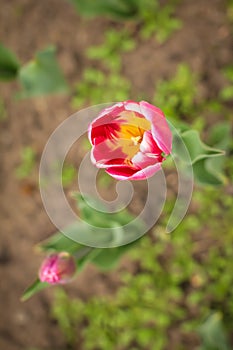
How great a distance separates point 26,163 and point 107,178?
1.17 ft

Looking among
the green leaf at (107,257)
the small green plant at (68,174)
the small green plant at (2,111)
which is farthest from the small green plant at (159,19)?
the green leaf at (107,257)

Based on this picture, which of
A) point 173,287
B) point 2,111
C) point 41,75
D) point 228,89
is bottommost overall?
point 173,287

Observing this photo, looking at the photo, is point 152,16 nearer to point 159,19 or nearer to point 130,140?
point 159,19

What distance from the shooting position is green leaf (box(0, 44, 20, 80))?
5.11 feet

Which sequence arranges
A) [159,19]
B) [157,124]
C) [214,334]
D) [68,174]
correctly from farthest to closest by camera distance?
[68,174]
[159,19]
[214,334]
[157,124]

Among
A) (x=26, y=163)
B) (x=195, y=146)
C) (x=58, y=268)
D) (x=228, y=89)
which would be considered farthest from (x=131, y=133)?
(x=26, y=163)

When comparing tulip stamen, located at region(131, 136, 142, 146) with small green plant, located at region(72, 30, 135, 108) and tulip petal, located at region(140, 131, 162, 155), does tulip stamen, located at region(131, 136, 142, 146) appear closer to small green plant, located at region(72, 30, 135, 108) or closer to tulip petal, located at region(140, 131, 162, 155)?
tulip petal, located at region(140, 131, 162, 155)

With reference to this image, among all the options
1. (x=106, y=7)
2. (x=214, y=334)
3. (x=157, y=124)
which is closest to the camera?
(x=157, y=124)

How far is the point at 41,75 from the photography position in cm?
159

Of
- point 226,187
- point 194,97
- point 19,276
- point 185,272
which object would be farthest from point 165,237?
point 19,276

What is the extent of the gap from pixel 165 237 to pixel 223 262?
0.64ft

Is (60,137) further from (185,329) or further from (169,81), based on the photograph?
(185,329)

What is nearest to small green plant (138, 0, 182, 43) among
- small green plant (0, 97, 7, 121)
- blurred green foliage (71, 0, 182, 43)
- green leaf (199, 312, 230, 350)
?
blurred green foliage (71, 0, 182, 43)

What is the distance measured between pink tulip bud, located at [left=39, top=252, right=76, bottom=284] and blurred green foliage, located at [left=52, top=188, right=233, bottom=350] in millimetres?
631
